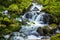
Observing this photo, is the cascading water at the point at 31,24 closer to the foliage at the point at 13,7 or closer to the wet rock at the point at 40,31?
the wet rock at the point at 40,31

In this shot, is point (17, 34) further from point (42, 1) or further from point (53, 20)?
point (42, 1)

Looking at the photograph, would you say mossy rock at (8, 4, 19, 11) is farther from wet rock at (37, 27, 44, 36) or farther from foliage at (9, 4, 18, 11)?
wet rock at (37, 27, 44, 36)

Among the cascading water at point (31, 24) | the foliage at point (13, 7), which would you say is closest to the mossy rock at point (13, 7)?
the foliage at point (13, 7)

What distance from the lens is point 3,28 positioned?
1630cm

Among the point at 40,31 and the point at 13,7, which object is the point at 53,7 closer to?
the point at 13,7

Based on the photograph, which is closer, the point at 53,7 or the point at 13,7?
the point at 13,7

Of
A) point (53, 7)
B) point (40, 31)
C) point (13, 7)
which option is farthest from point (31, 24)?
point (53, 7)

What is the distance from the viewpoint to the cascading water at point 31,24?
15453 mm

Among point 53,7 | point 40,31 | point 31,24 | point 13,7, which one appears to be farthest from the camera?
point 53,7

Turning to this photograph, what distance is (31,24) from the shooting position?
17891mm

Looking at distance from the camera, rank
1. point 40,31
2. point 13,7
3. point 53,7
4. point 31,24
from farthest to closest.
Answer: point 53,7 < point 13,7 < point 31,24 < point 40,31

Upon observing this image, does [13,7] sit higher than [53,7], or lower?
higher

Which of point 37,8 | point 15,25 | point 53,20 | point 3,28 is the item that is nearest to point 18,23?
point 15,25

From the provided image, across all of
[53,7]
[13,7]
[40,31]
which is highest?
[13,7]
